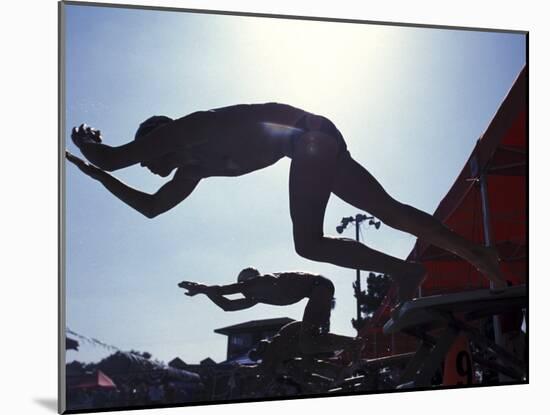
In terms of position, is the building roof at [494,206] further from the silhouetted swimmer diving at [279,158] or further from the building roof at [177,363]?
the building roof at [177,363]

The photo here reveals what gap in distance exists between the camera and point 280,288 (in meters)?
6.95

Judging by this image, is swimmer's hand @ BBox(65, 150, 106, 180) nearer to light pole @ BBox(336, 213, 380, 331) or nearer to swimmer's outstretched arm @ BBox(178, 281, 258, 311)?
swimmer's outstretched arm @ BBox(178, 281, 258, 311)

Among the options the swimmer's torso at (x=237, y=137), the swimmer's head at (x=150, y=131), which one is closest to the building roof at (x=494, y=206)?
the swimmer's torso at (x=237, y=137)

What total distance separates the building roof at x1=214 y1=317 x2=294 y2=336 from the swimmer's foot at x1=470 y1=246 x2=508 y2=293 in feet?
4.72

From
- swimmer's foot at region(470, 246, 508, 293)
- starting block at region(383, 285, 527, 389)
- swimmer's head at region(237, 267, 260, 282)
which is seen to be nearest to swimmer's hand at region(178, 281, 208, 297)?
swimmer's head at region(237, 267, 260, 282)

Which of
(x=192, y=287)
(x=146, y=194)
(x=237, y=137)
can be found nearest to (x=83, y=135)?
(x=146, y=194)

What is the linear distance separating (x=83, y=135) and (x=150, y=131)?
43 cm

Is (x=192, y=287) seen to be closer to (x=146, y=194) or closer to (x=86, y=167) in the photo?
(x=146, y=194)

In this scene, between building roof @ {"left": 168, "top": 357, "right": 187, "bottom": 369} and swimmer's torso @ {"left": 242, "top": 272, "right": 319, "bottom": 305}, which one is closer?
building roof @ {"left": 168, "top": 357, "right": 187, "bottom": 369}

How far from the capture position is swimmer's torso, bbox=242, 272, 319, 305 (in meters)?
6.87

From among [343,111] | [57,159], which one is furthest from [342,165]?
[57,159]

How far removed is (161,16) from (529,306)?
10.8ft

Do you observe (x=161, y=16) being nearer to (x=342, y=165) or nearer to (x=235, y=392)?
(x=342, y=165)

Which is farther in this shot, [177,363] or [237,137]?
[237,137]
